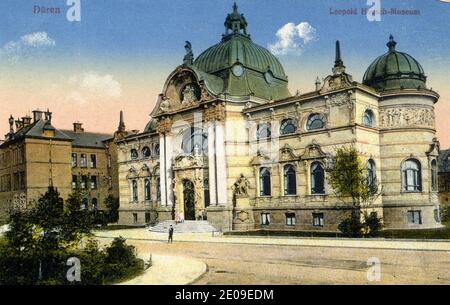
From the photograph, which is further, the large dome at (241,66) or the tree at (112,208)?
the tree at (112,208)

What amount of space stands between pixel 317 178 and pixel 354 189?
4.78 metres

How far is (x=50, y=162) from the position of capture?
57969mm

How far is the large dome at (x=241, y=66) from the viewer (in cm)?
4009

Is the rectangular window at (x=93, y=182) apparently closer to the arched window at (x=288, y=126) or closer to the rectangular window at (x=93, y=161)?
the rectangular window at (x=93, y=161)

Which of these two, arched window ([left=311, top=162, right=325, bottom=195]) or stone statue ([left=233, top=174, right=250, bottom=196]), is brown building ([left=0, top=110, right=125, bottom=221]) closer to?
stone statue ([left=233, top=174, right=250, bottom=196])

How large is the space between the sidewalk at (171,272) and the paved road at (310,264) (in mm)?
479

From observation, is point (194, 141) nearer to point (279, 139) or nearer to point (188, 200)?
point (188, 200)

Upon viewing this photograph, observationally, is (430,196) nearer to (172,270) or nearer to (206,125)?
(206,125)

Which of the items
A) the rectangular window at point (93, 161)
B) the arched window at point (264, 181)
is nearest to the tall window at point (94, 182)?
the rectangular window at point (93, 161)

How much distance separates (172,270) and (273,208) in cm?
1913

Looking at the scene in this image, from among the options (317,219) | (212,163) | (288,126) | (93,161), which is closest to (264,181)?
(212,163)
